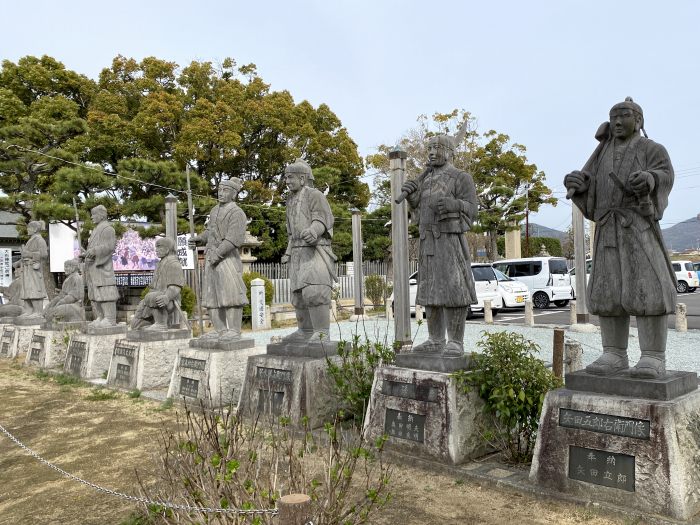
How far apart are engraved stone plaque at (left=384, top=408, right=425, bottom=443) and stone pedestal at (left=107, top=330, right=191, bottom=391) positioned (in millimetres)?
4170

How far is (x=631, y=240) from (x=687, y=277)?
88.1 ft

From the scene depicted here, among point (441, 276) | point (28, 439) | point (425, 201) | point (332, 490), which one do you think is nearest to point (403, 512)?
point (332, 490)

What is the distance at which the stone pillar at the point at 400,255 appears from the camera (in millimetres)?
8086

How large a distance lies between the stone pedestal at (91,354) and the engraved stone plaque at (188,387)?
2643mm

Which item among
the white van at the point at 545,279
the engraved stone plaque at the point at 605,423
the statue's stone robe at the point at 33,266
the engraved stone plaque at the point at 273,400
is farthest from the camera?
the white van at the point at 545,279

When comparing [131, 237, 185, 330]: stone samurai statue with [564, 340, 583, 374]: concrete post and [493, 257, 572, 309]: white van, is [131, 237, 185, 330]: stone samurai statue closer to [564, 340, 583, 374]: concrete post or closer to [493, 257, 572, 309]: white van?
[564, 340, 583, 374]: concrete post

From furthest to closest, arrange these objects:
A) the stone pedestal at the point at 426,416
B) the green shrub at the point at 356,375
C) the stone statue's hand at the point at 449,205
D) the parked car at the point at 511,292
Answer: the parked car at the point at 511,292
the green shrub at the point at 356,375
the stone statue's hand at the point at 449,205
the stone pedestal at the point at 426,416

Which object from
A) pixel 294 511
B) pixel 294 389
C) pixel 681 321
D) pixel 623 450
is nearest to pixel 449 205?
pixel 623 450

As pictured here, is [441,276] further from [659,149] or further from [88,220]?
[88,220]

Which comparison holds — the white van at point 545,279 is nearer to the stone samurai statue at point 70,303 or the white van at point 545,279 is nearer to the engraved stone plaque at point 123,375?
the stone samurai statue at point 70,303

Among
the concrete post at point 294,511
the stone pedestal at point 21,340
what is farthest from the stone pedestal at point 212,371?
the stone pedestal at point 21,340

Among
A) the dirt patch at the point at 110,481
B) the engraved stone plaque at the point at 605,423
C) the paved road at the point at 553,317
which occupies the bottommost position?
the dirt patch at the point at 110,481

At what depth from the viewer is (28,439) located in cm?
586

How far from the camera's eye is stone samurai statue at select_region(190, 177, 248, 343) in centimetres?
693
